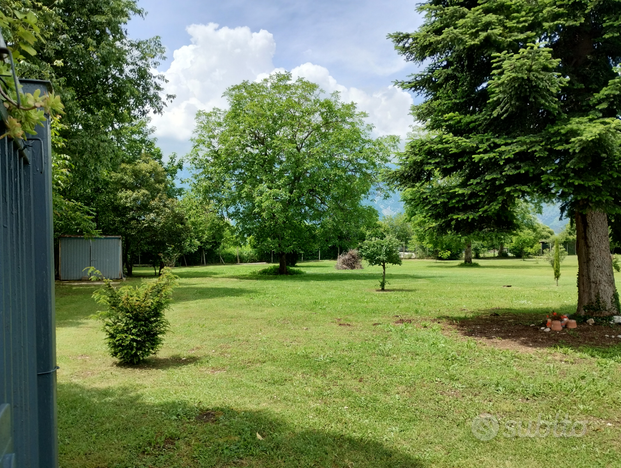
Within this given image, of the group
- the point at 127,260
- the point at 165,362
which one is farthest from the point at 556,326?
the point at 127,260

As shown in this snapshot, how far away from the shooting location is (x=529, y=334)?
801 cm

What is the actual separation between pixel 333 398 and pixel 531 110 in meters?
6.34

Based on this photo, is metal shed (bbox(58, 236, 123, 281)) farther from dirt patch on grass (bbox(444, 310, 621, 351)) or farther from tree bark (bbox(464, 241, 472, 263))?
tree bark (bbox(464, 241, 472, 263))

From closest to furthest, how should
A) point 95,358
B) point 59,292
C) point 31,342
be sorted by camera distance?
1. point 31,342
2. point 95,358
3. point 59,292

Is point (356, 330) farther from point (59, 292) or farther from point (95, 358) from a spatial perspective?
point (59, 292)

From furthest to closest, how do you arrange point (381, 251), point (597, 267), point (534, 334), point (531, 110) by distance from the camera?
point (381, 251)
point (597, 267)
point (534, 334)
point (531, 110)

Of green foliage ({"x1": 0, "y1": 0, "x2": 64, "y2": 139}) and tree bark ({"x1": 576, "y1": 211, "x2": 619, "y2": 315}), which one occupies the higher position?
green foliage ({"x1": 0, "y1": 0, "x2": 64, "y2": 139})

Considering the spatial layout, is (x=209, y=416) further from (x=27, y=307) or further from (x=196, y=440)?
(x=27, y=307)

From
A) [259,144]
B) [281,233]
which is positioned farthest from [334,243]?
[259,144]

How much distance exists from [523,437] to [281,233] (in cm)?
2088

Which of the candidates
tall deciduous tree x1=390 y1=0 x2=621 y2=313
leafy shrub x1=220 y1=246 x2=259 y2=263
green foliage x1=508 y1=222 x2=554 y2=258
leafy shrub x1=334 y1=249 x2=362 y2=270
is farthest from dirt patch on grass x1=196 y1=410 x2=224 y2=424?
green foliage x1=508 y1=222 x2=554 y2=258

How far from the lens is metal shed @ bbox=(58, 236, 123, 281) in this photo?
73.0ft

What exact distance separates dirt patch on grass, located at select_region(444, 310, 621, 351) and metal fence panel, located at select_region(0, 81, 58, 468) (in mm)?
6847

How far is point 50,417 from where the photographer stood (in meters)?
2.05
